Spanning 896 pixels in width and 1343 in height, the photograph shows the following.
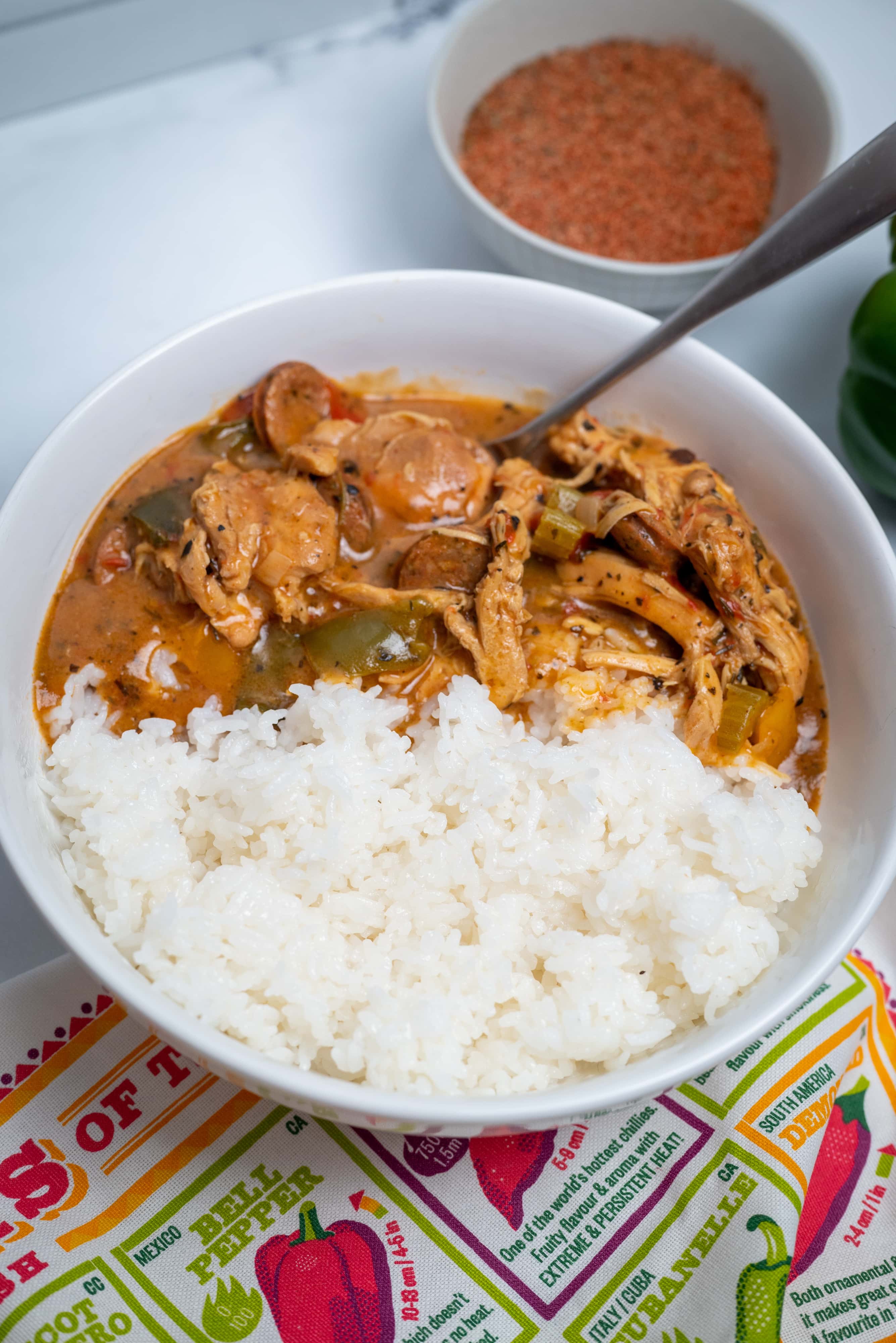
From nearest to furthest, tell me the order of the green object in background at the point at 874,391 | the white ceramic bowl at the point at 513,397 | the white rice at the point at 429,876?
the white ceramic bowl at the point at 513,397, the white rice at the point at 429,876, the green object in background at the point at 874,391

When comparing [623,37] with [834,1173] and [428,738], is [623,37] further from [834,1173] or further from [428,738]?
[834,1173]

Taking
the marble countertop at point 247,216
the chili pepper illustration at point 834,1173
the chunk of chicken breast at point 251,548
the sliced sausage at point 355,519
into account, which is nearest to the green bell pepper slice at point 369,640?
the chunk of chicken breast at point 251,548

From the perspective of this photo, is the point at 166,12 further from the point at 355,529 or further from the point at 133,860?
the point at 133,860

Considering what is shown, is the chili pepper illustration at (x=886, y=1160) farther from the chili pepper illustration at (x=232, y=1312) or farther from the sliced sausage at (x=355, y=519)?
the sliced sausage at (x=355, y=519)

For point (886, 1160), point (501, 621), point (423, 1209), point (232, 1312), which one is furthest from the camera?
point (501, 621)

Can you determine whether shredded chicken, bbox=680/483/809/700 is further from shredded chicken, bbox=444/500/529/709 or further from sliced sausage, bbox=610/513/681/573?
shredded chicken, bbox=444/500/529/709

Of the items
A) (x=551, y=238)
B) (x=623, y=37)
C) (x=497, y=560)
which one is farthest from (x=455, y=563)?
(x=623, y=37)

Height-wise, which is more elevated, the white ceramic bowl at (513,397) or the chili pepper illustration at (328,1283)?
the white ceramic bowl at (513,397)
